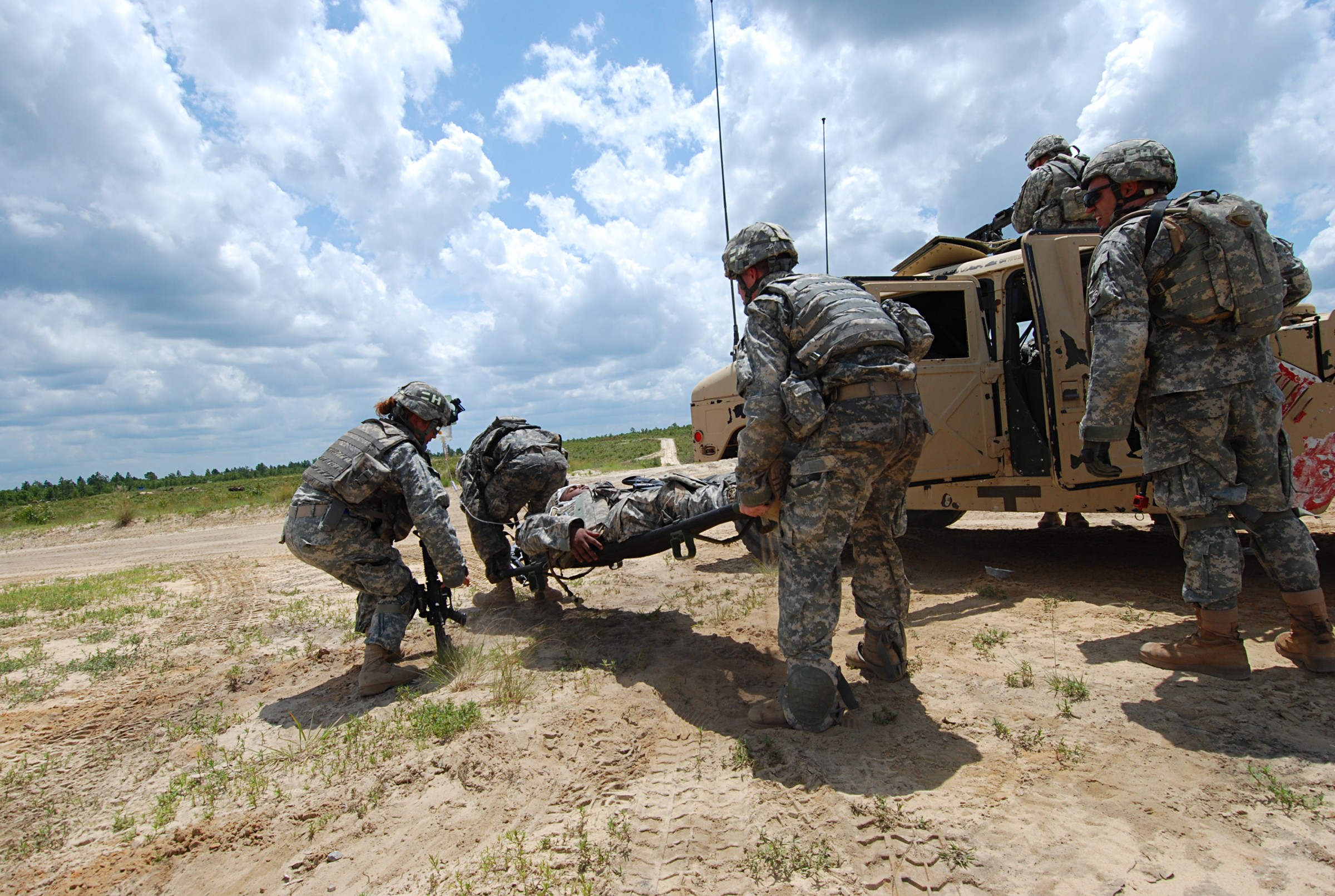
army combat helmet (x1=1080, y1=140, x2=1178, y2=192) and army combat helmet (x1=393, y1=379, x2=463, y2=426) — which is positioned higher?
army combat helmet (x1=1080, y1=140, x2=1178, y2=192)

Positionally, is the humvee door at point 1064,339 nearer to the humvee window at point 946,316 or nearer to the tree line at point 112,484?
the humvee window at point 946,316

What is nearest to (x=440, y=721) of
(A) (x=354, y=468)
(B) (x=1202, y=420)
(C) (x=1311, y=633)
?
(A) (x=354, y=468)

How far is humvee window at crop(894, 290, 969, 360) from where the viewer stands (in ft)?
17.5

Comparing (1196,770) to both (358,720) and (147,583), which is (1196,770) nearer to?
(358,720)

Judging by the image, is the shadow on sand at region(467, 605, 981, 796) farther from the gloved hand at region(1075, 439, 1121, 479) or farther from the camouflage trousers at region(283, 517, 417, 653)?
the gloved hand at region(1075, 439, 1121, 479)

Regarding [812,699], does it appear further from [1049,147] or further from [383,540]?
[1049,147]

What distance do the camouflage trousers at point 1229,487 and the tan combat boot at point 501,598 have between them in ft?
14.0

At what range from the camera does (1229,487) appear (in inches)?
115

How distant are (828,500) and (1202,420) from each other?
5.35ft

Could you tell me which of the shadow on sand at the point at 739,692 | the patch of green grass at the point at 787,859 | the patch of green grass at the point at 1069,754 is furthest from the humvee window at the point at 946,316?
the patch of green grass at the point at 787,859

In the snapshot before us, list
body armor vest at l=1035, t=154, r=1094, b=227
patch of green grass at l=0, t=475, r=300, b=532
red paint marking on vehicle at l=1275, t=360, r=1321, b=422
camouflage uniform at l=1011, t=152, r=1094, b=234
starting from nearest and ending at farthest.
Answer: red paint marking on vehicle at l=1275, t=360, r=1321, b=422, body armor vest at l=1035, t=154, r=1094, b=227, camouflage uniform at l=1011, t=152, r=1094, b=234, patch of green grass at l=0, t=475, r=300, b=532

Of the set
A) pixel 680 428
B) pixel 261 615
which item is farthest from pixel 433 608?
pixel 680 428

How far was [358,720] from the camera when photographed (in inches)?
128

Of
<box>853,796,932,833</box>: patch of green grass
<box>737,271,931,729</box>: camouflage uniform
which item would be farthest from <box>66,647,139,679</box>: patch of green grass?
<box>853,796,932,833</box>: patch of green grass
